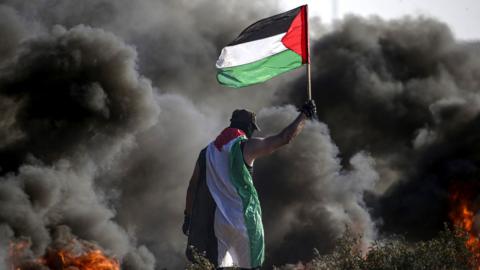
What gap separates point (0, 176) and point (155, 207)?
5.04 m

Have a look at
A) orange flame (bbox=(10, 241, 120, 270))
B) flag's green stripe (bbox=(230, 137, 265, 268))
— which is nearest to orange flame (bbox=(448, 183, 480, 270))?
orange flame (bbox=(10, 241, 120, 270))

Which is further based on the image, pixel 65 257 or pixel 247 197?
pixel 65 257

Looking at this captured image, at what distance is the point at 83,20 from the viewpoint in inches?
1184

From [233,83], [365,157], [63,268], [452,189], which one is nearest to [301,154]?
[365,157]

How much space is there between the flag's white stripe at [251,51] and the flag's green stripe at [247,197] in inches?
44.5

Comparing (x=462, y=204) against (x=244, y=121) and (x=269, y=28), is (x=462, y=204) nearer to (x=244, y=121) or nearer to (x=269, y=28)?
(x=269, y=28)

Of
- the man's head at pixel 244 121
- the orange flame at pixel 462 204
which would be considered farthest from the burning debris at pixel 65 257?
the orange flame at pixel 462 204

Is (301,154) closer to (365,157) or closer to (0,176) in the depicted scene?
(365,157)

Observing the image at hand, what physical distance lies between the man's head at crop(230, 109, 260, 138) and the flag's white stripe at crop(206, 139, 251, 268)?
0.37 meters

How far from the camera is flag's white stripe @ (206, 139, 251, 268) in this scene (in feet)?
27.5

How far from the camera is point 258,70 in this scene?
9.17m

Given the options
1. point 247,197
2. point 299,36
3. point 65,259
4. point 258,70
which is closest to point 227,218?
point 247,197

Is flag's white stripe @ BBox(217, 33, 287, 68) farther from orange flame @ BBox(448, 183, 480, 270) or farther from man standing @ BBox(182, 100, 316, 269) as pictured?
orange flame @ BBox(448, 183, 480, 270)

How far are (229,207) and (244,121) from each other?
97 centimetres
